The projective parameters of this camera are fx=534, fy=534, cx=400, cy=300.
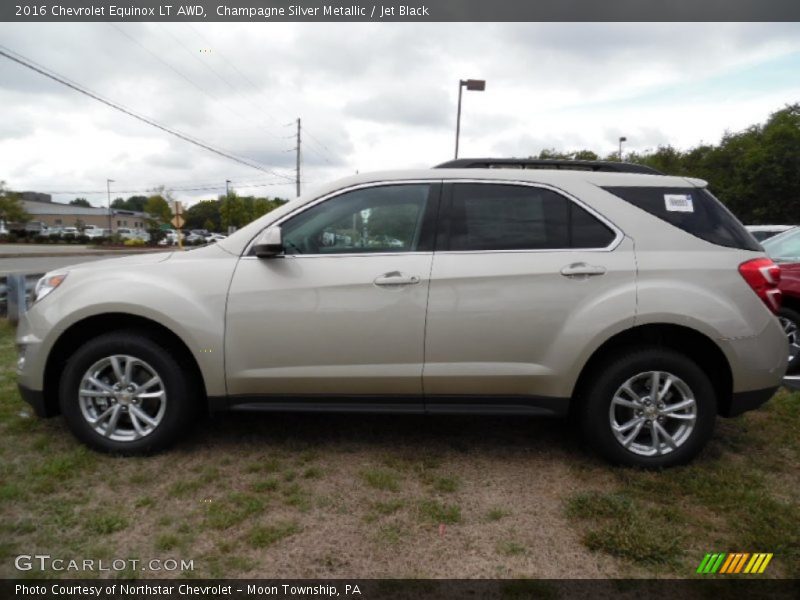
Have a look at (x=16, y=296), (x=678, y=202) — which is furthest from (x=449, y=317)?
(x=16, y=296)

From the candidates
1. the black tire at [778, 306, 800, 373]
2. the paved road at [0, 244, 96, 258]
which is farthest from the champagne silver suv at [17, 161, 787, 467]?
the paved road at [0, 244, 96, 258]

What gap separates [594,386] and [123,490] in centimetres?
267

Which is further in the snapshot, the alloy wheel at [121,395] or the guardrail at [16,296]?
the guardrail at [16,296]

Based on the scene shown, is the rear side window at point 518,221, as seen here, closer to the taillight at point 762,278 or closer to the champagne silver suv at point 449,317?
the champagne silver suv at point 449,317

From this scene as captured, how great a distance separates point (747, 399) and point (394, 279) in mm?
2154

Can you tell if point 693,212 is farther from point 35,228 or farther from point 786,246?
point 35,228

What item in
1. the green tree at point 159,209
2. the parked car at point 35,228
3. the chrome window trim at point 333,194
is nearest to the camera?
the chrome window trim at point 333,194

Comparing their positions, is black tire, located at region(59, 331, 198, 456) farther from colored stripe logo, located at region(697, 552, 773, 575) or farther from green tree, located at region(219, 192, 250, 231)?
green tree, located at region(219, 192, 250, 231)

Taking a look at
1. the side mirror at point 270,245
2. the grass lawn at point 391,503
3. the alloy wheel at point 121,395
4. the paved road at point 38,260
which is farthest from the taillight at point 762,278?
the paved road at point 38,260

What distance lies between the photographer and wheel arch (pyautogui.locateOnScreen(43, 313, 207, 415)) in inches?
127

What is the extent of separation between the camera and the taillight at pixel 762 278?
3021mm

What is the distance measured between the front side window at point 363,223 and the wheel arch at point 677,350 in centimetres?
127

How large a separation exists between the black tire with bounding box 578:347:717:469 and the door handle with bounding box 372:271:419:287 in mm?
1198

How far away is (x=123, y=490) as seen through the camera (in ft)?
9.39
